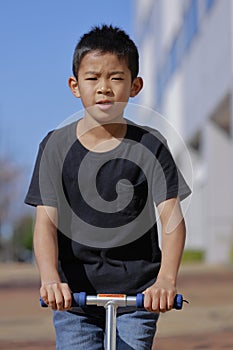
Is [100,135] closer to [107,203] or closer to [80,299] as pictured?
[107,203]

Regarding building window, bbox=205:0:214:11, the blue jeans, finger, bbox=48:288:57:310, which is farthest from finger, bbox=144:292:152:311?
building window, bbox=205:0:214:11

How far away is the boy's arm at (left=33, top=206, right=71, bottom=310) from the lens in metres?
2.95

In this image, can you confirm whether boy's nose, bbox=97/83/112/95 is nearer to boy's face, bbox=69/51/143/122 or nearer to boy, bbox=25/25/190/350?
boy's face, bbox=69/51/143/122

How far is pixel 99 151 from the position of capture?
11.1 ft

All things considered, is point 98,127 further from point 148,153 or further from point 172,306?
point 172,306

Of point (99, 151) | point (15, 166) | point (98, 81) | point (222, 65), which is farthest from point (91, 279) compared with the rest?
point (15, 166)

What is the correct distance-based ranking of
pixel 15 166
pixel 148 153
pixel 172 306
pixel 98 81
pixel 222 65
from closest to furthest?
pixel 172 306
pixel 98 81
pixel 148 153
pixel 222 65
pixel 15 166

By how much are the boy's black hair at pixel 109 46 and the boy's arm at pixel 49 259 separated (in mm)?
576

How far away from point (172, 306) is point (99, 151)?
2.51 feet

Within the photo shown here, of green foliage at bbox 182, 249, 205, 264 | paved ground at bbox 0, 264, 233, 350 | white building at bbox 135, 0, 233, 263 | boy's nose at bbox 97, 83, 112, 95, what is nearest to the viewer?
boy's nose at bbox 97, 83, 112, 95

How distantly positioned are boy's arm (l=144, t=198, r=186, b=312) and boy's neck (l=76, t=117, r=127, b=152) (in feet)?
1.09

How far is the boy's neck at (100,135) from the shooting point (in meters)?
3.40

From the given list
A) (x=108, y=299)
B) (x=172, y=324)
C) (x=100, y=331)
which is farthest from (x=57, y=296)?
(x=172, y=324)

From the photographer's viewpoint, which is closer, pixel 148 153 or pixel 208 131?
pixel 148 153
